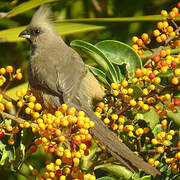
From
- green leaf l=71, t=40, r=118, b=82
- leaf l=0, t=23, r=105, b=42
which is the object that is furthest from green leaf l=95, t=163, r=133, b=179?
leaf l=0, t=23, r=105, b=42

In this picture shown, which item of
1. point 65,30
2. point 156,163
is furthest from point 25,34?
point 156,163

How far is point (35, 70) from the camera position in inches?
122

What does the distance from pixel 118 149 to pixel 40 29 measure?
1.94m

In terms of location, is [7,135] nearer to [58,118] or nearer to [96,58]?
[58,118]

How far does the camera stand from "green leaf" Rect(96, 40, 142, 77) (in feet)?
7.18

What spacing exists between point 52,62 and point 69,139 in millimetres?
1380

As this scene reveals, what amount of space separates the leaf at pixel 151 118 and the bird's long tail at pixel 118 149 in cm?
22

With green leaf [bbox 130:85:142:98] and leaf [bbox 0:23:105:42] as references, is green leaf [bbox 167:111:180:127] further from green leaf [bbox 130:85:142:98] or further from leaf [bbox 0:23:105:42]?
leaf [bbox 0:23:105:42]

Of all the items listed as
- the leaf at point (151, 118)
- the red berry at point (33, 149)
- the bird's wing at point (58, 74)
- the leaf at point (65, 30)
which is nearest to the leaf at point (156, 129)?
the leaf at point (151, 118)

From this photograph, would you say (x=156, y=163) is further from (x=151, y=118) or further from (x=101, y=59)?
(x=101, y=59)

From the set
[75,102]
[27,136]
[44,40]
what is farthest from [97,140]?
[44,40]

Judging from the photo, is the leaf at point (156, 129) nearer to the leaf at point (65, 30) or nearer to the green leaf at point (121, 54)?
the green leaf at point (121, 54)

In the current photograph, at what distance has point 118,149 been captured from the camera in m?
2.03

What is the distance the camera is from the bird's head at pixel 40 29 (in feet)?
11.4
